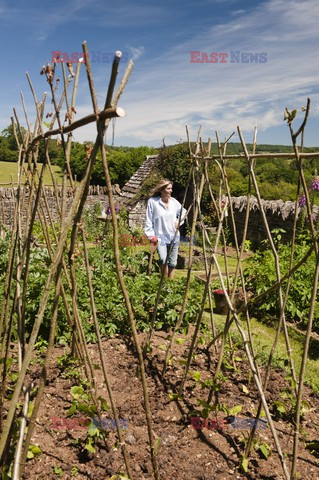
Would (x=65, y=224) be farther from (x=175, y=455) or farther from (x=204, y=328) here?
(x=204, y=328)

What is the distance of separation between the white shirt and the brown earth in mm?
2349

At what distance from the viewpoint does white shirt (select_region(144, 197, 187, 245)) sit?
540 cm

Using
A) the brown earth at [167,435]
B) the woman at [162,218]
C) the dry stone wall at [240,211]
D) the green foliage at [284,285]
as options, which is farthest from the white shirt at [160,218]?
the dry stone wall at [240,211]

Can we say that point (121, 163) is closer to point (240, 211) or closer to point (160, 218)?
point (240, 211)

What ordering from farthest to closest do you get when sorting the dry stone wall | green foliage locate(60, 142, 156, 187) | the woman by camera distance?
green foliage locate(60, 142, 156, 187), the dry stone wall, the woman

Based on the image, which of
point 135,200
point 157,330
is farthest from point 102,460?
point 135,200

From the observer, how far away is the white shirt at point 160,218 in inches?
213

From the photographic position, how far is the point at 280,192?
15555 mm

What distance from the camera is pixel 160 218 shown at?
542 centimetres

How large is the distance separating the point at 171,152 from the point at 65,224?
31.6ft

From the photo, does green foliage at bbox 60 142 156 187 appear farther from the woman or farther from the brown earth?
the brown earth

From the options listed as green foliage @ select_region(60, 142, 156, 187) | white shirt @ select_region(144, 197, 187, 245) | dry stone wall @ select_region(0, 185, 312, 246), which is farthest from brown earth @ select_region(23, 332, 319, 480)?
green foliage @ select_region(60, 142, 156, 187)

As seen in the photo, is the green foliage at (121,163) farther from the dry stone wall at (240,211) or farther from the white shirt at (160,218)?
the white shirt at (160,218)

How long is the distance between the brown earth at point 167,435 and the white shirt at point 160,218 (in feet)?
7.71
